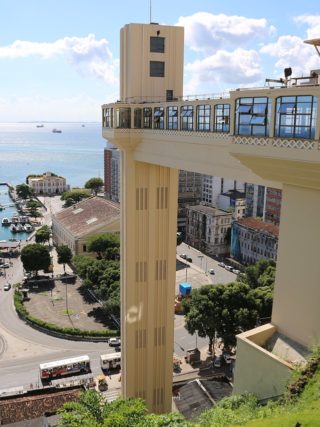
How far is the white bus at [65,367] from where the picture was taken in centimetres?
3017

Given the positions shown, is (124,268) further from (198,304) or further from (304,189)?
(198,304)

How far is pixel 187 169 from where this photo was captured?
47.0 feet

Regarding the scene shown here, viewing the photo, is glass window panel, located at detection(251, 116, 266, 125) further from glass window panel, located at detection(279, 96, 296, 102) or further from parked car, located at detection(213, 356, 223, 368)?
parked car, located at detection(213, 356, 223, 368)

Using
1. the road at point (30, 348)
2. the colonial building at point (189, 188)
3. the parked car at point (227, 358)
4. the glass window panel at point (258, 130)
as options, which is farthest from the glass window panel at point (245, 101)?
the colonial building at point (189, 188)

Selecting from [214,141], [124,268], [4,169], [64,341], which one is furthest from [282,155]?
[4,169]

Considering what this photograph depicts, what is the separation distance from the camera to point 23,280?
161ft

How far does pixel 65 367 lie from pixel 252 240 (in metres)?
30.1

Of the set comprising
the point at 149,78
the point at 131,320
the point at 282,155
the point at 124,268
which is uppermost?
the point at 149,78

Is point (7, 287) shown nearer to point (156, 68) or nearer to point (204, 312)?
point (204, 312)

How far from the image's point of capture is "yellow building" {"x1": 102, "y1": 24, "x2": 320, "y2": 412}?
8.76m


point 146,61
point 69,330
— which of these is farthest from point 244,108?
point 69,330

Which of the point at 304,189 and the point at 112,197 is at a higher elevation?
the point at 304,189

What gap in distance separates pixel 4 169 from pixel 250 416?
190439 millimetres

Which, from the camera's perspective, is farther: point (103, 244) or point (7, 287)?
point (103, 244)
